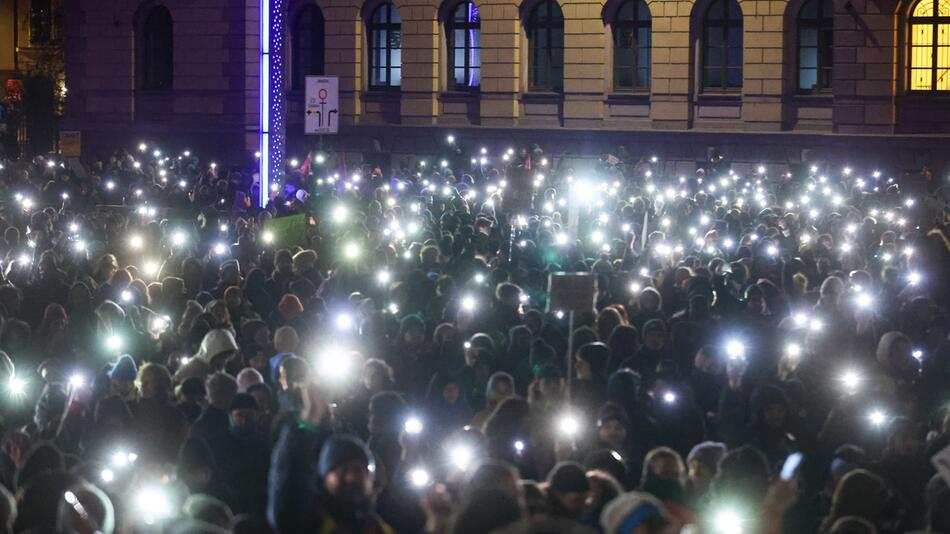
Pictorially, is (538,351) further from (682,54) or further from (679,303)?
(682,54)

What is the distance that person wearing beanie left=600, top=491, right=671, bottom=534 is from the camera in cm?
713

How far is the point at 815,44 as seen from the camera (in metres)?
41.5

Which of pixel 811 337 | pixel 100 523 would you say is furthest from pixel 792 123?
pixel 100 523

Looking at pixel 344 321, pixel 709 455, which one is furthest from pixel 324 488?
pixel 344 321

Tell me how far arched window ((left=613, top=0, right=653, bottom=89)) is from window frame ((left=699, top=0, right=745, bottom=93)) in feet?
4.76

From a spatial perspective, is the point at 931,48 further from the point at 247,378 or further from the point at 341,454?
the point at 341,454

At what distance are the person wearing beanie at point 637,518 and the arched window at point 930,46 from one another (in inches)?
1339

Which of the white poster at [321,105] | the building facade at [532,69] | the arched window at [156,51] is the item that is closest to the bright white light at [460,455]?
the white poster at [321,105]

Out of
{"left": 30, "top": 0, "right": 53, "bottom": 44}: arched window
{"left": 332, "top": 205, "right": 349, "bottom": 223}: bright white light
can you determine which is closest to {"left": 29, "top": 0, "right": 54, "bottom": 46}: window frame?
{"left": 30, "top": 0, "right": 53, "bottom": 44}: arched window

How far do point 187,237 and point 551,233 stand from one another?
189 inches

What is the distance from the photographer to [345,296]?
17.8 metres

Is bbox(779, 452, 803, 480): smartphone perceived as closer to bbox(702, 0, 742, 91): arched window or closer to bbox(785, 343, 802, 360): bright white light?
bbox(785, 343, 802, 360): bright white light

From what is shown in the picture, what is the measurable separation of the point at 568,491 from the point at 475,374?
5.08 metres

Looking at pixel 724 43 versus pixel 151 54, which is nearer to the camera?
pixel 724 43
